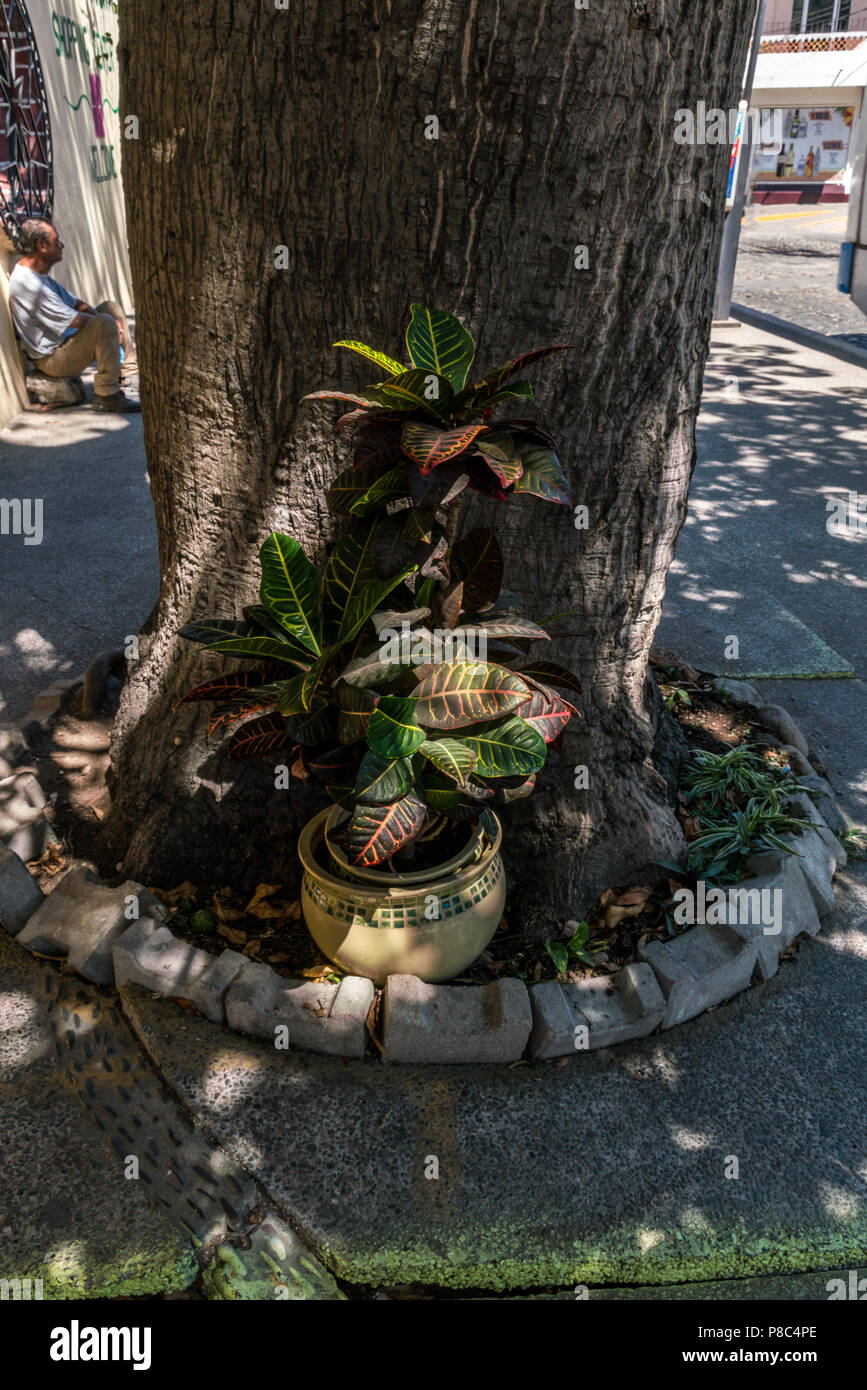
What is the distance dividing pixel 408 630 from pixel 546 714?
0.42 m

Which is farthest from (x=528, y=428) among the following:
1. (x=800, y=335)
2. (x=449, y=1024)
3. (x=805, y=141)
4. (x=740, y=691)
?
(x=805, y=141)

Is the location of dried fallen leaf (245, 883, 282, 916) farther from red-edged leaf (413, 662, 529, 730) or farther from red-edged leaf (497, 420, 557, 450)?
red-edged leaf (497, 420, 557, 450)

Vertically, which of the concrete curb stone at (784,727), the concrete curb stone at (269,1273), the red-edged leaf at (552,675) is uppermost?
the red-edged leaf at (552,675)

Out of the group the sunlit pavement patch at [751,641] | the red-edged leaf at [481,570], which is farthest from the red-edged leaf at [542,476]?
the sunlit pavement patch at [751,641]

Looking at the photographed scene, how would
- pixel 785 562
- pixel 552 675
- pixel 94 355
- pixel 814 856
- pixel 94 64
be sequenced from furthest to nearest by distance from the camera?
pixel 94 64
pixel 94 355
pixel 785 562
pixel 814 856
pixel 552 675

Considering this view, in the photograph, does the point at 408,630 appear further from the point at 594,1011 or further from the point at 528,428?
the point at 594,1011

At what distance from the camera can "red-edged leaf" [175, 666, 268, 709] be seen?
9.22 feet

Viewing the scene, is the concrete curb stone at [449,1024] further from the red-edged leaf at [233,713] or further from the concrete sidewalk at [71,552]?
the concrete sidewalk at [71,552]

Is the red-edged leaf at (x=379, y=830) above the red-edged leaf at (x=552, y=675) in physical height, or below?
→ below

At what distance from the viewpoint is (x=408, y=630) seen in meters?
2.50

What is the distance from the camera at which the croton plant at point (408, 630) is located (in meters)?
2.45

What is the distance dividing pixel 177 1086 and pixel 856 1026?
6.18ft

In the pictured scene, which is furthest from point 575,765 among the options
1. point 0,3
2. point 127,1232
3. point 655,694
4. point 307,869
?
point 0,3

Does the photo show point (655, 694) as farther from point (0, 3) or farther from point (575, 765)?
point (0, 3)
